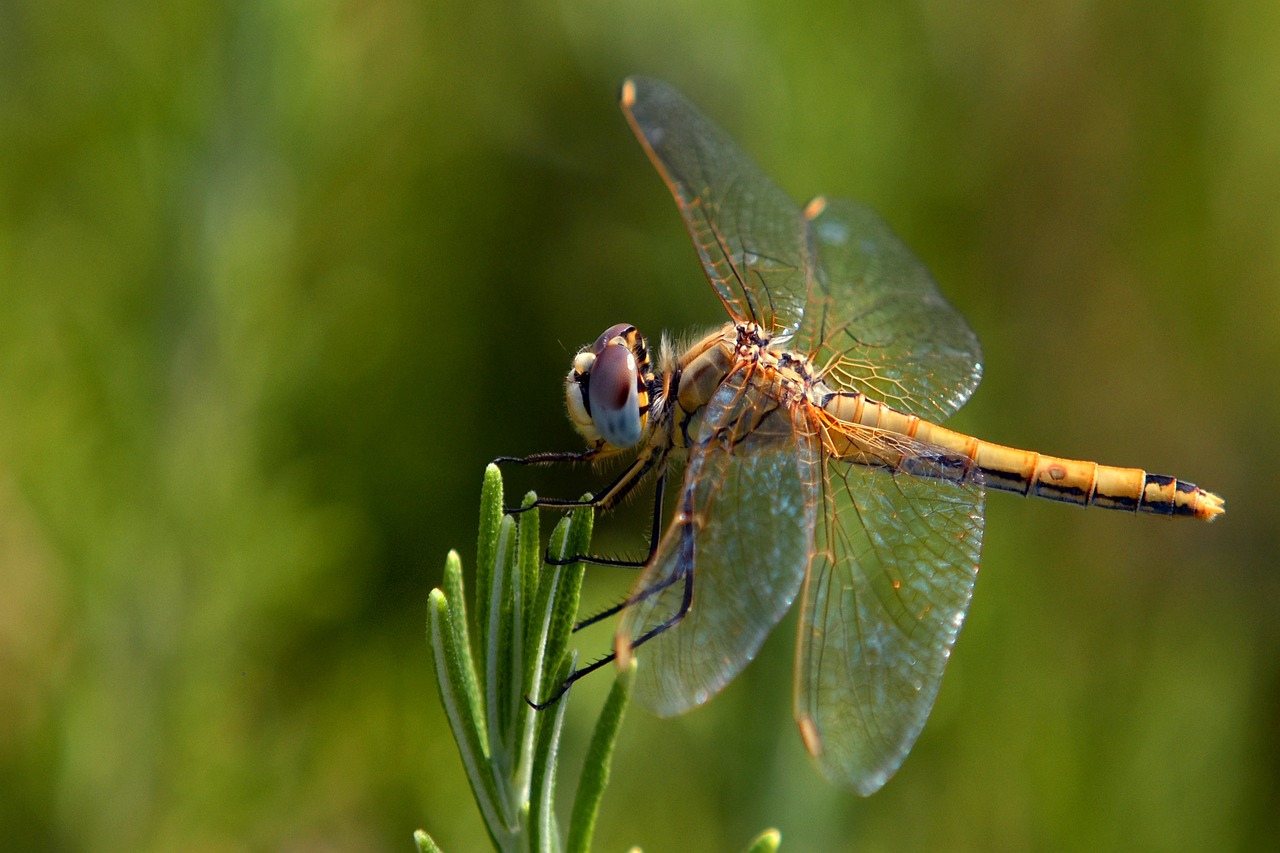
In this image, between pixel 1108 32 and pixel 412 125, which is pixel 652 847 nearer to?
pixel 412 125

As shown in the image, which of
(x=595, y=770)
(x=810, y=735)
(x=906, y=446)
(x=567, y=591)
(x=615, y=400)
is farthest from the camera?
(x=906, y=446)

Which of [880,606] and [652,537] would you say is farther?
[652,537]

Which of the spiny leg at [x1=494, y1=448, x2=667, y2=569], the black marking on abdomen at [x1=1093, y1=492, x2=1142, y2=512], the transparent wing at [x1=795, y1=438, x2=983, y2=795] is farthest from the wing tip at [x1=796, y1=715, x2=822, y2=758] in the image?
the black marking on abdomen at [x1=1093, y1=492, x2=1142, y2=512]

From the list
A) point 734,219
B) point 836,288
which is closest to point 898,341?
point 836,288

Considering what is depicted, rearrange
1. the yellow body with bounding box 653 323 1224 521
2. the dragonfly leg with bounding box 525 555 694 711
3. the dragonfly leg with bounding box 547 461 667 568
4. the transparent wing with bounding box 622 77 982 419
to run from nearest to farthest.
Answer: the dragonfly leg with bounding box 525 555 694 711, the dragonfly leg with bounding box 547 461 667 568, the yellow body with bounding box 653 323 1224 521, the transparent wing with bounding box 622 77 982 419

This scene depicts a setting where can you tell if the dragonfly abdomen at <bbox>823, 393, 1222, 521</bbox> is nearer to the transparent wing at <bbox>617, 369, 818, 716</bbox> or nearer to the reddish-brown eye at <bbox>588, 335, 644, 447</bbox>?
the transparent wing at <bbox>617, 369, 818, 716</bbox>

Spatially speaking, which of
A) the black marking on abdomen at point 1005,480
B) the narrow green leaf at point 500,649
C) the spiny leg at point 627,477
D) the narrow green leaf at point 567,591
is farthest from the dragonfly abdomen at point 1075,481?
the narrow green leaf at point 500,649

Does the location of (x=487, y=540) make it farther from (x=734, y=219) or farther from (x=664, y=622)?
(x=734, y=219)
